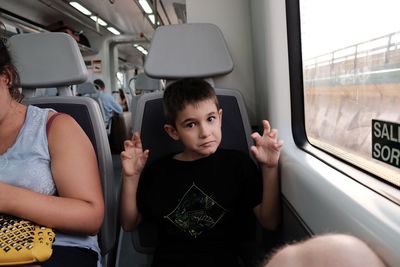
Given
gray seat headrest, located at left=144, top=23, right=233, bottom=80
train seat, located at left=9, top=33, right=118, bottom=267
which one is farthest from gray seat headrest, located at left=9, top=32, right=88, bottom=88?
gray seat headrest, located at left=144, top=23, right=233, bottom=80

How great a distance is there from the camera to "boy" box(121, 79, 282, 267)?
1190mm

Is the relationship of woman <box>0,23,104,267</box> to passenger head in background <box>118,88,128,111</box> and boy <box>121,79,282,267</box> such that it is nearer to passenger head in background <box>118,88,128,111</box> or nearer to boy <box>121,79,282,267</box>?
boy <box>121,79,282,267</box>

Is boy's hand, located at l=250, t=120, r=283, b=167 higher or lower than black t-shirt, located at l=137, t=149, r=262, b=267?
higher

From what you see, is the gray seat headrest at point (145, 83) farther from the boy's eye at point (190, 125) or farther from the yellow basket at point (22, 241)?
the yellow basket at point (22, 241)

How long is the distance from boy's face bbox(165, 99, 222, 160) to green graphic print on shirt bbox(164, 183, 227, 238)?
5.8 inches

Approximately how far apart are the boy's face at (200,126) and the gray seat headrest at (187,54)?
33cm

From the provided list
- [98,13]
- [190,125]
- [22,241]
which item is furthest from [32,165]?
[98,13]

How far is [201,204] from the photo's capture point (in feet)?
3.99

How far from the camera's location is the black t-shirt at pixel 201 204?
1.20m

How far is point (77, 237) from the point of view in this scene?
3.45ft

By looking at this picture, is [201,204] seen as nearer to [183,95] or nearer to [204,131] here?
[204,131]

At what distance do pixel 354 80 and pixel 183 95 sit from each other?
523mm

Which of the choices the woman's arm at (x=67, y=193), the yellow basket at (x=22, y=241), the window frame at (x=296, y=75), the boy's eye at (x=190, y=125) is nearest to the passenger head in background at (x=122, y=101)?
the window frame at (x=296, y=75)

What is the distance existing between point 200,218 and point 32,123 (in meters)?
0.59
